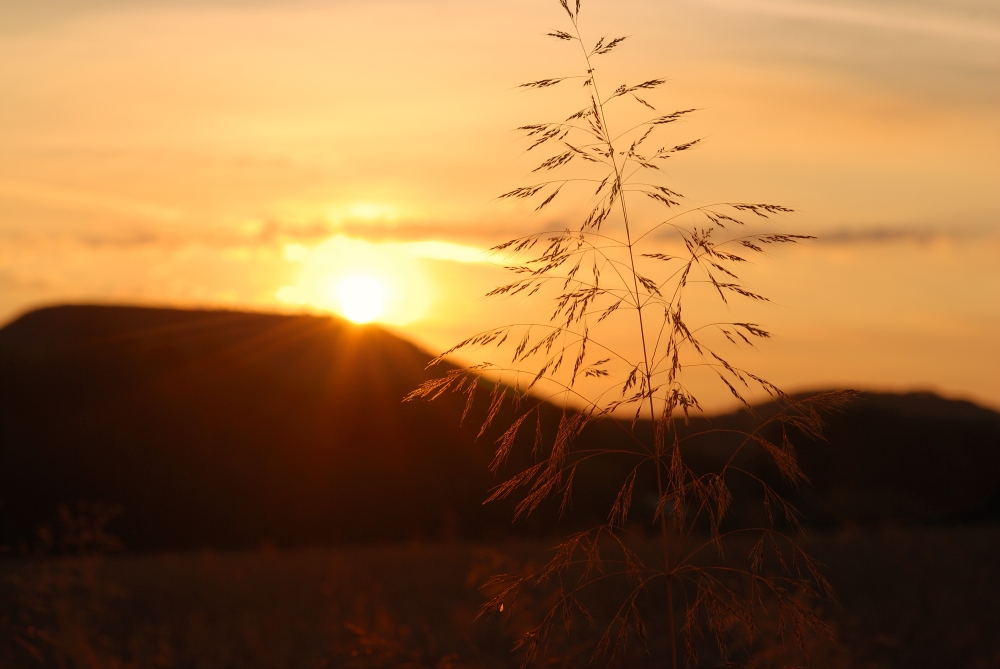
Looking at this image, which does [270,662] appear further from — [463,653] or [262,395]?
[262,395]

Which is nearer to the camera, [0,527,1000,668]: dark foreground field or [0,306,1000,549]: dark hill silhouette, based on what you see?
[0,527,1000,668]: dark foreground field

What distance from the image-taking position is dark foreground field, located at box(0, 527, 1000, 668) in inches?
206

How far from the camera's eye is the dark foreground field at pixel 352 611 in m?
5.23

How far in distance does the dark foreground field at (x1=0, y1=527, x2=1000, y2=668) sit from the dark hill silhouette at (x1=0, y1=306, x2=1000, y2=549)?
790 centimetres

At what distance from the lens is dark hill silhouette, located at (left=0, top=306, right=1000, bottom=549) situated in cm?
1819

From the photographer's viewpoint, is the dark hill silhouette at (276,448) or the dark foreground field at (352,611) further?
the dark hill silhouette at (276,448)

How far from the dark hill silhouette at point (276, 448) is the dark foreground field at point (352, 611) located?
7.90 metres

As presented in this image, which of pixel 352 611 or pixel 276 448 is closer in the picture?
pixel 352 611

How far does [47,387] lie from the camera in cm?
2033

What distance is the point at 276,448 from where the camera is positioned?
20844 millimetres

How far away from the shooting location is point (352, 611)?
20.7 feet

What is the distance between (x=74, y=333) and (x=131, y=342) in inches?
63.4

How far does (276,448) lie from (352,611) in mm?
15200

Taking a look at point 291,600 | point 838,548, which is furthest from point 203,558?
point 838,548
